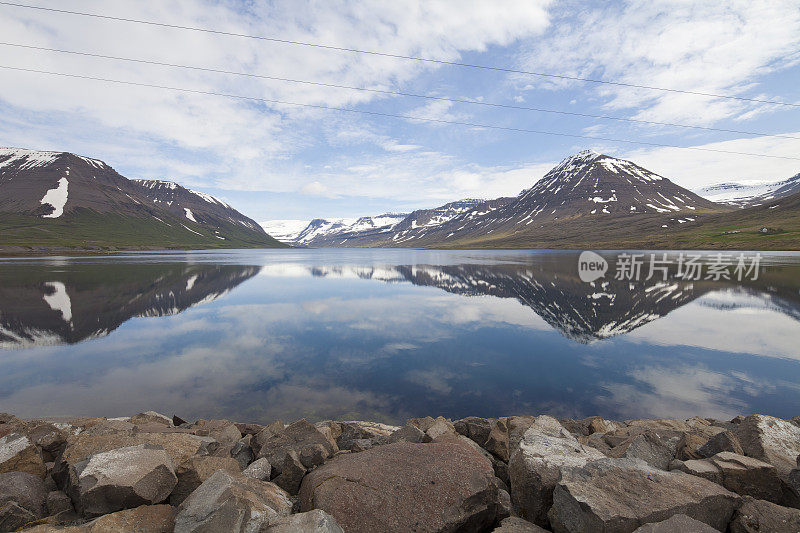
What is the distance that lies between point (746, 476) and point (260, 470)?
10.3m

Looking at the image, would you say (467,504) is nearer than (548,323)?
Yes

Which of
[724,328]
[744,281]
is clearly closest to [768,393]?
[724,328]

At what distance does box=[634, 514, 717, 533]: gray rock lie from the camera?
16.1 feet

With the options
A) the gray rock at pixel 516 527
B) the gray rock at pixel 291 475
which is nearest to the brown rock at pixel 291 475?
the gray rock at pixel 291 475

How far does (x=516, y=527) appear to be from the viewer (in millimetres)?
5766

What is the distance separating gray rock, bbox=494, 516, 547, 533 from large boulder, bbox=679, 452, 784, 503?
4.04 metres

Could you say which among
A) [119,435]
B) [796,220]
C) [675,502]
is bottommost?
[119,435]

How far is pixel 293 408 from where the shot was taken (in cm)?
1554

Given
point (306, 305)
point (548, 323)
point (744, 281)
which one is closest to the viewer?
point (548, 323)

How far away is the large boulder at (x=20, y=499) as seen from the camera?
5727 mm

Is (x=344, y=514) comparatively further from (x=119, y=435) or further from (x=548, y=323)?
(x=548, y=323)

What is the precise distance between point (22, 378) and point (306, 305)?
23.5 meters

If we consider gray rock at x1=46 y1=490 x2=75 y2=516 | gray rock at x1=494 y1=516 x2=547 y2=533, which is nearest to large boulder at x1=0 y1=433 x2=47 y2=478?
gray rock at x1=46 y1=490 x2=75 y2=516

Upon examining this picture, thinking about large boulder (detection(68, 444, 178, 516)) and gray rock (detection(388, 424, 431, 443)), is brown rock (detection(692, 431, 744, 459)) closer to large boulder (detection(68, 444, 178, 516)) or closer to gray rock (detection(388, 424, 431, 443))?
gray rock (detection(388, 424, 431, 443))
